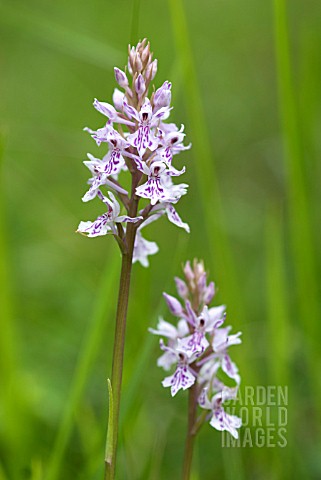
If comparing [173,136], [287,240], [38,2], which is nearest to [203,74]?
[38,2]

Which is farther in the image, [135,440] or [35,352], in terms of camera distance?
[35,352]

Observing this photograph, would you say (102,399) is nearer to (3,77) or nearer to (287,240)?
(287,240)

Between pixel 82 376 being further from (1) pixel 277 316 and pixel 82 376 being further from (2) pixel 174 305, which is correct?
(1) pixel 277 316

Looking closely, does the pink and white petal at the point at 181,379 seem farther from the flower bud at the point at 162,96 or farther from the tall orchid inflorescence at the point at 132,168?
the flower bud at the point at 162,96

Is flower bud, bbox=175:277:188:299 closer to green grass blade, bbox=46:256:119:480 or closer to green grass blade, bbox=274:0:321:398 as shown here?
green grass blade, bbox=46:256:119:480

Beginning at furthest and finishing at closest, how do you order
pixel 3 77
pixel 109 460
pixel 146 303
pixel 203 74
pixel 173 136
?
pixel 203 74 → pixel 3 77 → pixel 146 303 → pixel 173 136 → pixel 109 460

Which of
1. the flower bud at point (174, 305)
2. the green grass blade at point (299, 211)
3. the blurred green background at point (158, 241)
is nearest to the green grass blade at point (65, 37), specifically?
the blurred green background at point (158, 241)

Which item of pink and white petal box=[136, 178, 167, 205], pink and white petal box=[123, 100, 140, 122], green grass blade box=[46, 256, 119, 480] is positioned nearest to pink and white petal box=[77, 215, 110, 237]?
pink and white petal box=[136, 178, 167, 205]
